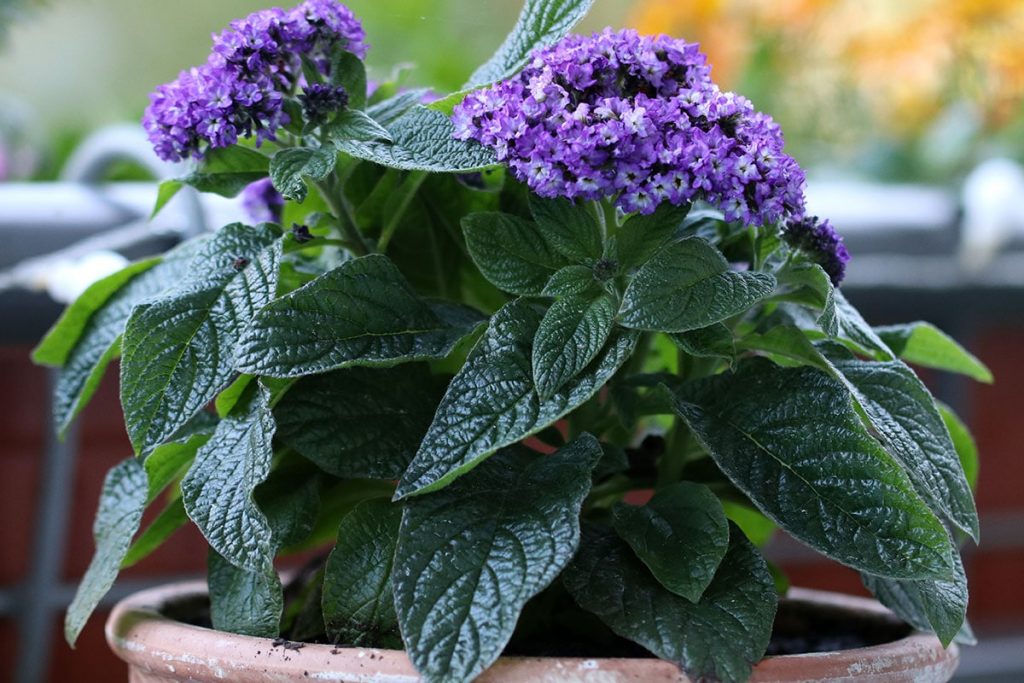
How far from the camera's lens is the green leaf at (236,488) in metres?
0.52

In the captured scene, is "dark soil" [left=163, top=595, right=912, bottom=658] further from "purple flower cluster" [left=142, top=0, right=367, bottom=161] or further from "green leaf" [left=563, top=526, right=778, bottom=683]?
"purple flower cluster" [left=142, top=0, right=367, bottom=161]

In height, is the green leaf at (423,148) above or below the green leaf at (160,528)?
above

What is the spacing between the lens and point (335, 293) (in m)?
0.57

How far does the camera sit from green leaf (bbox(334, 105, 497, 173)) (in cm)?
56

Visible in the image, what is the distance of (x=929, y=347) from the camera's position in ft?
2.42

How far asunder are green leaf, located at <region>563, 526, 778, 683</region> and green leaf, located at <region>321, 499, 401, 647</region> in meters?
0.10

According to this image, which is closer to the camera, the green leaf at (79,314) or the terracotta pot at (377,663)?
the terracotta pot at (377,663)

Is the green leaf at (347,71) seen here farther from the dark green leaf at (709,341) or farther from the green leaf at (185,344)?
the dark green leaf at (709,341)

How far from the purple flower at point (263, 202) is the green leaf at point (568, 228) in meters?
0.25

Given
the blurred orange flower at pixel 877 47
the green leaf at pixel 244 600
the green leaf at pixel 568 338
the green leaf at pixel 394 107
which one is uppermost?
the blurred orange flower at pixel 877 47

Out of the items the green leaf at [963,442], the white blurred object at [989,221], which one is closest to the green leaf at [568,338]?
the green leaf at [963,442]

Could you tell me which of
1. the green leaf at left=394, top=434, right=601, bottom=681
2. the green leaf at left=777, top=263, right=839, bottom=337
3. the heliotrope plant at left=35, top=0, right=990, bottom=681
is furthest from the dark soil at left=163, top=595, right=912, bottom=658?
the green leaf at left=777, top=263, right=839, bottom=337

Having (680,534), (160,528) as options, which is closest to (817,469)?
(680,534)

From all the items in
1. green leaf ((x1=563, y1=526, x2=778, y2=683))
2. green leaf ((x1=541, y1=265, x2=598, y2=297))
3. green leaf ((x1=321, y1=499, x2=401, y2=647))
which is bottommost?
green leaf ((x1=321, y1=499, x2=401, y2=647))
